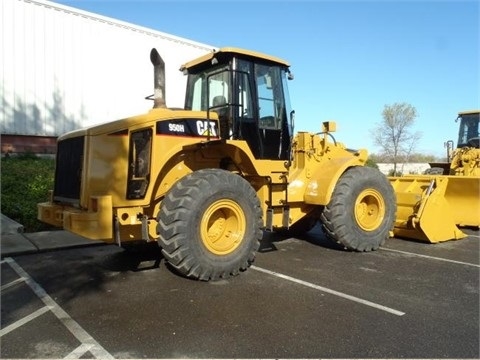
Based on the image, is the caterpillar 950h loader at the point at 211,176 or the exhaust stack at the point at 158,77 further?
the exhaust stack at the point at 158,77

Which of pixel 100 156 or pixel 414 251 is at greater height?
pixel 100 156

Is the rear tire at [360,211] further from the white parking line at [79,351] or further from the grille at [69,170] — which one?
the white parking line at [79,351]

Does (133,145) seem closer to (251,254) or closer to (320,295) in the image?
(251,254)

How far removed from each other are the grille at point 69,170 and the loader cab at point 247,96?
1.74 metres

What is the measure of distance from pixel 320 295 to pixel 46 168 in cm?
1014

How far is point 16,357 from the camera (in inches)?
140

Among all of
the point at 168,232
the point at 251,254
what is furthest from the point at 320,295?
the point at 168,232

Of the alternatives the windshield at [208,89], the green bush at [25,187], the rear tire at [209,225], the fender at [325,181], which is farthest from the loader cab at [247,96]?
the green bush at [25,187]

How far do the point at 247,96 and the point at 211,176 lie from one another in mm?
1516

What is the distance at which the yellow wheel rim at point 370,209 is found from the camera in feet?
24.6

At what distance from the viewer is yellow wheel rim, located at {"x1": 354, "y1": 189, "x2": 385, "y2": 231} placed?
7488mm

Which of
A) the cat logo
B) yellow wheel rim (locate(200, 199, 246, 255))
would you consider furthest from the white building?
yellow wheel rim (locate(200, 199, 246, 255))

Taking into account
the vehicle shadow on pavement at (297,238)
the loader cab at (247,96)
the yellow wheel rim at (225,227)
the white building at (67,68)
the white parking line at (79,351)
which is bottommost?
the white parking line at (79,351)

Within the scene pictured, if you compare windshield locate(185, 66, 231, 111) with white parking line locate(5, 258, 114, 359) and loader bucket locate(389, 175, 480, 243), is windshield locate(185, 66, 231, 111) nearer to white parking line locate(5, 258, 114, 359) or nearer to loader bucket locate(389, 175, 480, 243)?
white parking line locate(5, 258, 114, 359)
